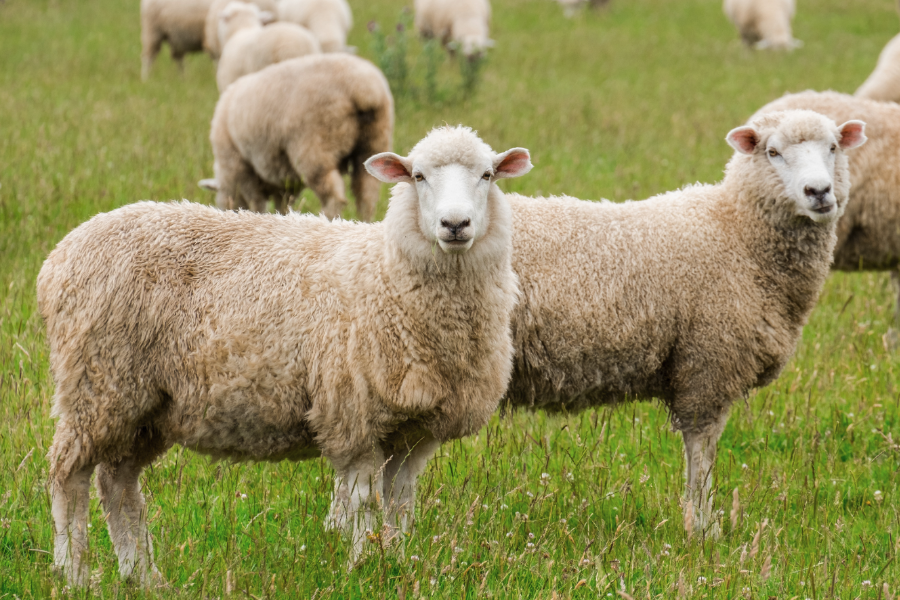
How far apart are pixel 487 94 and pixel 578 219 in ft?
30.2

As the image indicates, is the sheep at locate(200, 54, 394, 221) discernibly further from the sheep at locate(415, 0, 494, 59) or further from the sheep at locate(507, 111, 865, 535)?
the sheep at locate(415, 0, 494, 59)

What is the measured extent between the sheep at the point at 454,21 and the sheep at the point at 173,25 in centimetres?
455

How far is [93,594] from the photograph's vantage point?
9.00 ft

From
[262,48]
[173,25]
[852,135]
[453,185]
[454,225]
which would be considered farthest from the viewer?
[173,25]

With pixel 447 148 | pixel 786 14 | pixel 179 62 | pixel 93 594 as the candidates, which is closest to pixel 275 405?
pixel 93 594

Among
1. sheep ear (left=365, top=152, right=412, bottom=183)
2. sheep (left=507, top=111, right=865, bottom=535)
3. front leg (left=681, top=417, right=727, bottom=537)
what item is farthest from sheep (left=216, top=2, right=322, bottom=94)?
front leg (left=681, top=417, right=727, bottom=537)

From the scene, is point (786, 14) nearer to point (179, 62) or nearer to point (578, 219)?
point (179, 62)

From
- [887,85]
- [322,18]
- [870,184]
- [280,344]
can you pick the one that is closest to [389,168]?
[280,344]

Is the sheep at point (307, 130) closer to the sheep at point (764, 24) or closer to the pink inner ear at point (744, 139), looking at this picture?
the pink inner ear at point (744, 139)

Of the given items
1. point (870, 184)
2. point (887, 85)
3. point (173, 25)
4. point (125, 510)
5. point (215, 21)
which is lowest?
point (173, 25)

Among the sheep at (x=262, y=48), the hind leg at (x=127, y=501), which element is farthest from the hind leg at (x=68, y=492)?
the sheep at (x=262, y=48)

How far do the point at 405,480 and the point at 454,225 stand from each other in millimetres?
963

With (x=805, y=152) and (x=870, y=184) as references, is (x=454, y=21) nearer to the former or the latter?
(x=870, y=184)

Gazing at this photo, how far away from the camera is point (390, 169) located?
3252 millimetres
